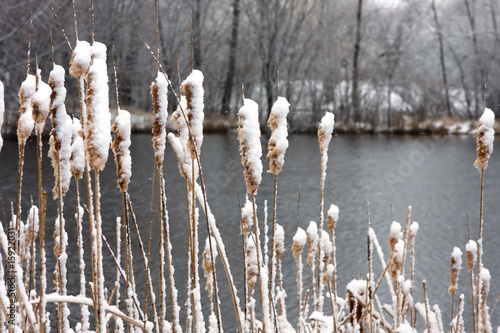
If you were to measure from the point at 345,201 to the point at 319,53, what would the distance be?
1352 cm

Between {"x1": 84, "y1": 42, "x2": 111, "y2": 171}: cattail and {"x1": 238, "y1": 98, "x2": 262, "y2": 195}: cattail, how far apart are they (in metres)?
0.26

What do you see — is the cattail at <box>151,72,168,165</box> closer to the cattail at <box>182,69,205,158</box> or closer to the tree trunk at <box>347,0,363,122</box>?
the cattail at <box>182,69,205,158</box>

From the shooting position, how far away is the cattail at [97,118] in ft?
2.57

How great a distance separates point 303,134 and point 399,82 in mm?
5111

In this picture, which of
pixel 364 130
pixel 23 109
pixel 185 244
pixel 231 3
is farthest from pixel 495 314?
pixel 231 3

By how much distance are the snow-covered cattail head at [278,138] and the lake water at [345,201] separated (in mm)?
1147

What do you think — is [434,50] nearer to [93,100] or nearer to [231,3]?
[231,3]

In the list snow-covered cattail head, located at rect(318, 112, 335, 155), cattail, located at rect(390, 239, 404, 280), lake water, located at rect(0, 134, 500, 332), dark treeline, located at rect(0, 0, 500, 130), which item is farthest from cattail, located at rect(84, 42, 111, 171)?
dark treeline, located at rect(0, 0, 500, 130)

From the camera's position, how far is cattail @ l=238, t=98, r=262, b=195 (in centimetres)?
97

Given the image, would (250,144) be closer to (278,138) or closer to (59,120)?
(278,138)

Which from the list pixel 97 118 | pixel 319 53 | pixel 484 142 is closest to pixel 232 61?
pixel 319 53

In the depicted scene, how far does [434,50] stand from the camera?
2342 centimetres

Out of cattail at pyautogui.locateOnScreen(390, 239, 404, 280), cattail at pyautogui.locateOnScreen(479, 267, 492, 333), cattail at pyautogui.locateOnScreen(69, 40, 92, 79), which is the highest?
cattail at pyautogui.locateOnScreen(69, 40, 92, 79)

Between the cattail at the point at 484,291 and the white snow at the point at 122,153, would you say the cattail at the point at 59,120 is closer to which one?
the white snow at the point at 122,153
